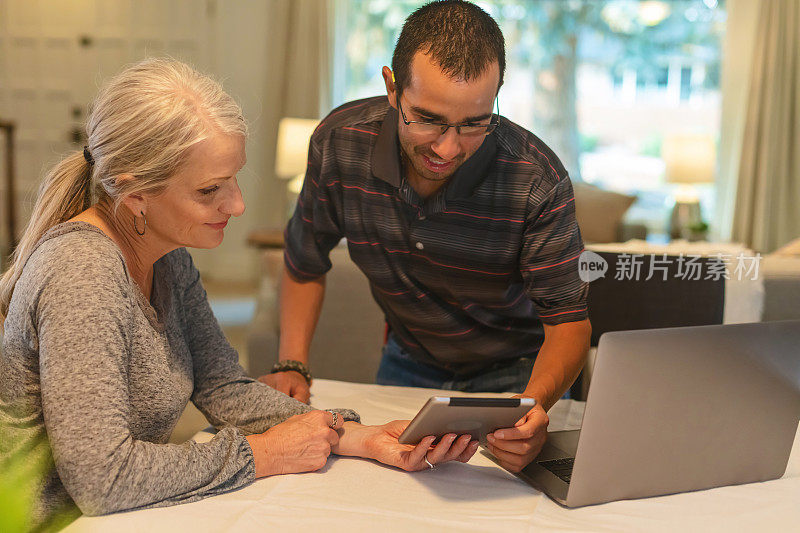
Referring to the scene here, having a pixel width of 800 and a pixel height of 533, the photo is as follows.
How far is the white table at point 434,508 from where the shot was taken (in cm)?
100

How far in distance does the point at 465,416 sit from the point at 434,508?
136 mm

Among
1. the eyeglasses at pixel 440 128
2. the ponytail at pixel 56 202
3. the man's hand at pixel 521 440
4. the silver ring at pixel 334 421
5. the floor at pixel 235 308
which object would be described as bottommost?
the floor at pixel 235 308

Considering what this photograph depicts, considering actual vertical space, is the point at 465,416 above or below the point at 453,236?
below

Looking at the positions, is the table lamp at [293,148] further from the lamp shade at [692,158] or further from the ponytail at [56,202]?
the ponytail at [56,202]

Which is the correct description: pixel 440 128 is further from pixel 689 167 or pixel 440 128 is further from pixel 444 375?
pixel 689 167

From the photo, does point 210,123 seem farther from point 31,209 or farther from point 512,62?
point 512,62

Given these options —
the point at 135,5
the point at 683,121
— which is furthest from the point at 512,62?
the point at 135,5

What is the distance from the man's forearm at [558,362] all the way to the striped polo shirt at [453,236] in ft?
0.09

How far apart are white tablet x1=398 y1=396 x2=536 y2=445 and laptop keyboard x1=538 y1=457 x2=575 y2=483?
10 centimetres

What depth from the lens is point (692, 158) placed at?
511cm

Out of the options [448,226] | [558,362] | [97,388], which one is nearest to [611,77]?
[448,226]

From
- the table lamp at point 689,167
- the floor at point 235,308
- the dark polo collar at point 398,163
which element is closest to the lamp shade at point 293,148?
the floor at point 235,308

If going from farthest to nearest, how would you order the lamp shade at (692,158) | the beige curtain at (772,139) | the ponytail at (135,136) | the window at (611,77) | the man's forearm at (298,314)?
1. the window at (611,77)
2. the beige curtain at (772,139)
3. the lamp shade at (692,158)
4. the man's forearm at (298,314)
5. the ponytail at (135,136)

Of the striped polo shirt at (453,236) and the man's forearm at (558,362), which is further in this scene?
the striped polo shirt at (453,236)
